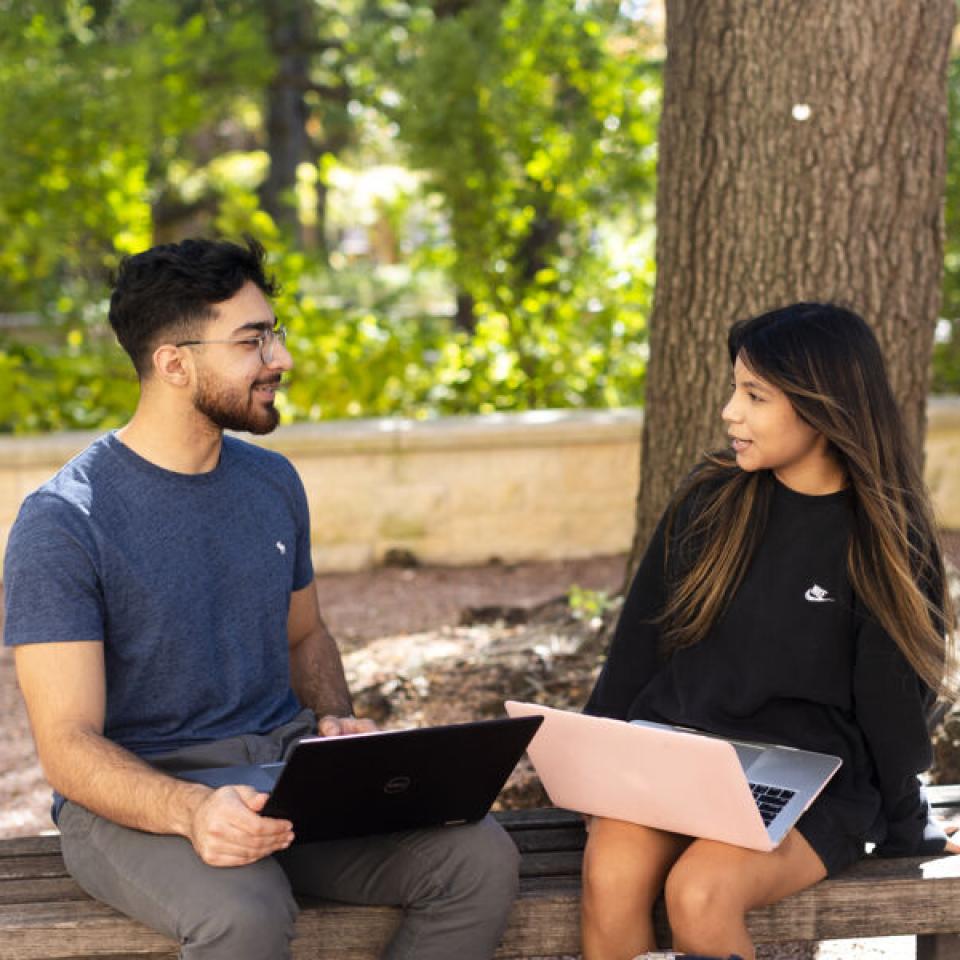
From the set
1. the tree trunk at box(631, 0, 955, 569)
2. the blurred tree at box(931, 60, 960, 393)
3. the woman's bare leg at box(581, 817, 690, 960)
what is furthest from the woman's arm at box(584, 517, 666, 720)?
the blurred tree at box(931, 60, 960, 393)

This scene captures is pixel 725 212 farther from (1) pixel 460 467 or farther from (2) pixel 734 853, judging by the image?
(1) pixel 460 467

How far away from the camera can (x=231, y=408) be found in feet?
9.24

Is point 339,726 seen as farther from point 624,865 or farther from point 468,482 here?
point 468,482

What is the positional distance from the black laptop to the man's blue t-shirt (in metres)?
0.15

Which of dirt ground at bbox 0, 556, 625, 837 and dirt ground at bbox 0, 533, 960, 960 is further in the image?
dirt ground at bbox 0, 556, 625, 837

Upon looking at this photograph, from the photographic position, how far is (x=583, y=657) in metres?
4.89

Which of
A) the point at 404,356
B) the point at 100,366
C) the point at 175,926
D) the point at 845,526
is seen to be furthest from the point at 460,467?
the point at 175,926

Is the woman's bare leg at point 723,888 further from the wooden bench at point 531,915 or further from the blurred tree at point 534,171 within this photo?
the blurred tree at point 534,171

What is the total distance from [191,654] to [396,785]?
0.49 m

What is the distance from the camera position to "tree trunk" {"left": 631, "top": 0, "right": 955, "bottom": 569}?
4.05 m

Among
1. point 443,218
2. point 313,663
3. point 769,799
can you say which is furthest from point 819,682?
point 443,218

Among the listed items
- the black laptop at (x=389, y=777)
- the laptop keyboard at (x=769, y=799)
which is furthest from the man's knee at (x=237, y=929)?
the laptop keyboard at (x=769, y=799)

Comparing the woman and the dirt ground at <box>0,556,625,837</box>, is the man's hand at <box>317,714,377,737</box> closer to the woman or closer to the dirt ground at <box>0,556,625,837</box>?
the woman

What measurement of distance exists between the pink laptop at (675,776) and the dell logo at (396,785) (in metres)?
0.23
